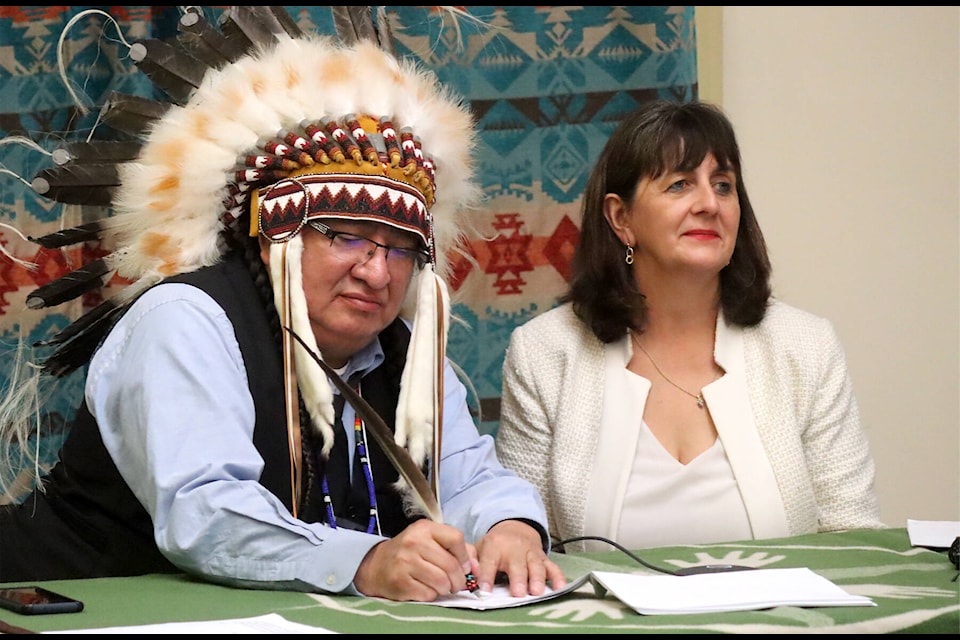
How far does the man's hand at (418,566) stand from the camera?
1.50m

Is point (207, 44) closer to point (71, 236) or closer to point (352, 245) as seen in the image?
point (71, 236)

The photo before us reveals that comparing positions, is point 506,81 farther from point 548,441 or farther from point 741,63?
point 548,441

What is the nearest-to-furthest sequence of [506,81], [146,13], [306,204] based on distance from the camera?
1. [306,204]
2. [146,13]
3. [506,81]

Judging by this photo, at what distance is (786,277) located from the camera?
333cm

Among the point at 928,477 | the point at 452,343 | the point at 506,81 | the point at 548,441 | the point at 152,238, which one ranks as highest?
the point at 506,81

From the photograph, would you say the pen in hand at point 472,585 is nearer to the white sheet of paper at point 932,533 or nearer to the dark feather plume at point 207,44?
the white sheet of paper at point 932,533

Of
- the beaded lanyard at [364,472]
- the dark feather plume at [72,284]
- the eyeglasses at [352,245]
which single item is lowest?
the beaded lanyard at [364,472]

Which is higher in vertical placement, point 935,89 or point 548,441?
point 935,89

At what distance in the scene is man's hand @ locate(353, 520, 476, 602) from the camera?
1.50 meters

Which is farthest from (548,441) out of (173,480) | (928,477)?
(928,477)

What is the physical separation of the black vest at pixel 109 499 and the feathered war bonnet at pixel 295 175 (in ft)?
0.20

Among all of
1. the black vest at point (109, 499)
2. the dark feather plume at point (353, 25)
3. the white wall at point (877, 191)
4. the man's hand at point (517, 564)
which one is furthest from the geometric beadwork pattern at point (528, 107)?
the man's hand at point (517, 564)

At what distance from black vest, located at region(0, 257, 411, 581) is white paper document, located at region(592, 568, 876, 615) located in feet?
2.03

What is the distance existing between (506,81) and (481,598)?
1776mm
